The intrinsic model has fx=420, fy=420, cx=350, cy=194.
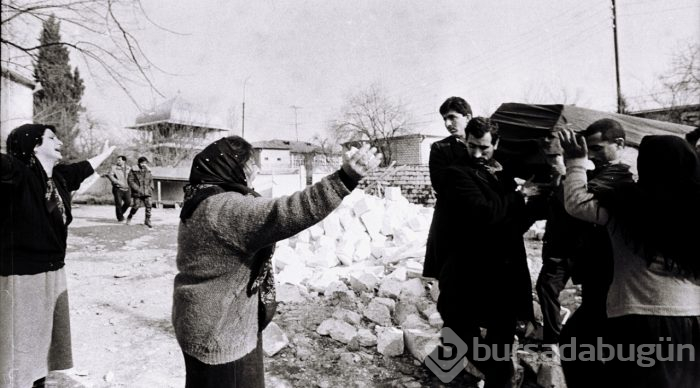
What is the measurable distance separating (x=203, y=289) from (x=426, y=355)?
1974 millimetres

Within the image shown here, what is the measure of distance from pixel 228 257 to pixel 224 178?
1.02 ft

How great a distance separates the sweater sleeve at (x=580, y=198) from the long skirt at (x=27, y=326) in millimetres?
2703

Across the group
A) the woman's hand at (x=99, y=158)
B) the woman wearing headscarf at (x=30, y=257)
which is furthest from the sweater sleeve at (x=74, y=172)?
the woman wearing headscarf at (x=30, y=257)

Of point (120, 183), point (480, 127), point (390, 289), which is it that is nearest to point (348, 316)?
point (390, 289)

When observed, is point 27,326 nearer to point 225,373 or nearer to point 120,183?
point 225,373

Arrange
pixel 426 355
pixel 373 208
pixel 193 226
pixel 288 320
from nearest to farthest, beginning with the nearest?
pixel 193 226
pixel 426 355
pixel 288 320
pixel 373 208

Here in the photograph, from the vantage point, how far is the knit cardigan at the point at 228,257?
1433 millimetres

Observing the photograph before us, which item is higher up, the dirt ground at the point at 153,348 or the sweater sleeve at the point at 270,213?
the sweater sleeve at the point at 270,213

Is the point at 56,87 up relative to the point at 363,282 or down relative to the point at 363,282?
up

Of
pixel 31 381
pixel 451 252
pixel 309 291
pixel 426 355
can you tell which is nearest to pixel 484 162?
pixel 451 252

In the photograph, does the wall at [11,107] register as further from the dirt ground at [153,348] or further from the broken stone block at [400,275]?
the broken stone block at [400,275]

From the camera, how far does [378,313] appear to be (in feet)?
12.8

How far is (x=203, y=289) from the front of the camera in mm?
1608

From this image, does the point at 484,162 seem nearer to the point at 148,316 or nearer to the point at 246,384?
the point at 246,384
